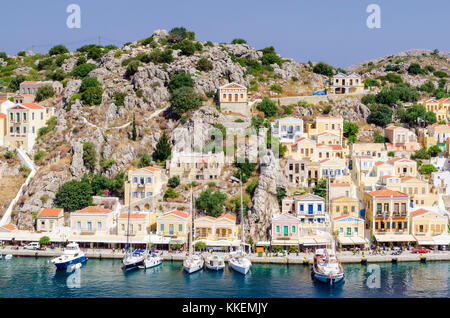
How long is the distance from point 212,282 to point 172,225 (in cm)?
868

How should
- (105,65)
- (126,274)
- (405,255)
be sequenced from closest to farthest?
(126,274) → (405,255) → (105,65)

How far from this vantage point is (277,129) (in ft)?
161

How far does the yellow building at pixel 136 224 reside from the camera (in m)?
37.5

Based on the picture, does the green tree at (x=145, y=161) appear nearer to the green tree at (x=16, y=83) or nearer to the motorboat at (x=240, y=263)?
the motorboat at (x=240, y=263)

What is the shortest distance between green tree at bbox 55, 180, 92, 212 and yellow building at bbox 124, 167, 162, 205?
325 centimetres

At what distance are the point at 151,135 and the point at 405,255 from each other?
26.9 meters

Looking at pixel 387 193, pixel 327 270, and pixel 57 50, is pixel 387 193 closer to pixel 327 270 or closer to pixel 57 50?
pixel 327 270

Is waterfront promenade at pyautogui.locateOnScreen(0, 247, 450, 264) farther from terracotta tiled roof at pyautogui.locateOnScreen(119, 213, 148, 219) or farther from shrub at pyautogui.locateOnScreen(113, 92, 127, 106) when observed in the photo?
shrub at pyautogui.locateOnScreen(113, 92, 127, 106)

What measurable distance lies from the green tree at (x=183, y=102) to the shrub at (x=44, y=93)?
665 inches

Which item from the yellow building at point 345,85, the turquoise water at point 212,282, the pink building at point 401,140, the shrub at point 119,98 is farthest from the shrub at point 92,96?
the pink building at point 401,140

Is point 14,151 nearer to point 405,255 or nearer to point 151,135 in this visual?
point 151,135

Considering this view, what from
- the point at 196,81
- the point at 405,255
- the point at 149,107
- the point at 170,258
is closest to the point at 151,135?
the point at 149,107

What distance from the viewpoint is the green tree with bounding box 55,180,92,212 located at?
40531 mm

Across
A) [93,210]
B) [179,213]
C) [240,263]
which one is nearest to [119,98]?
[93,210]
